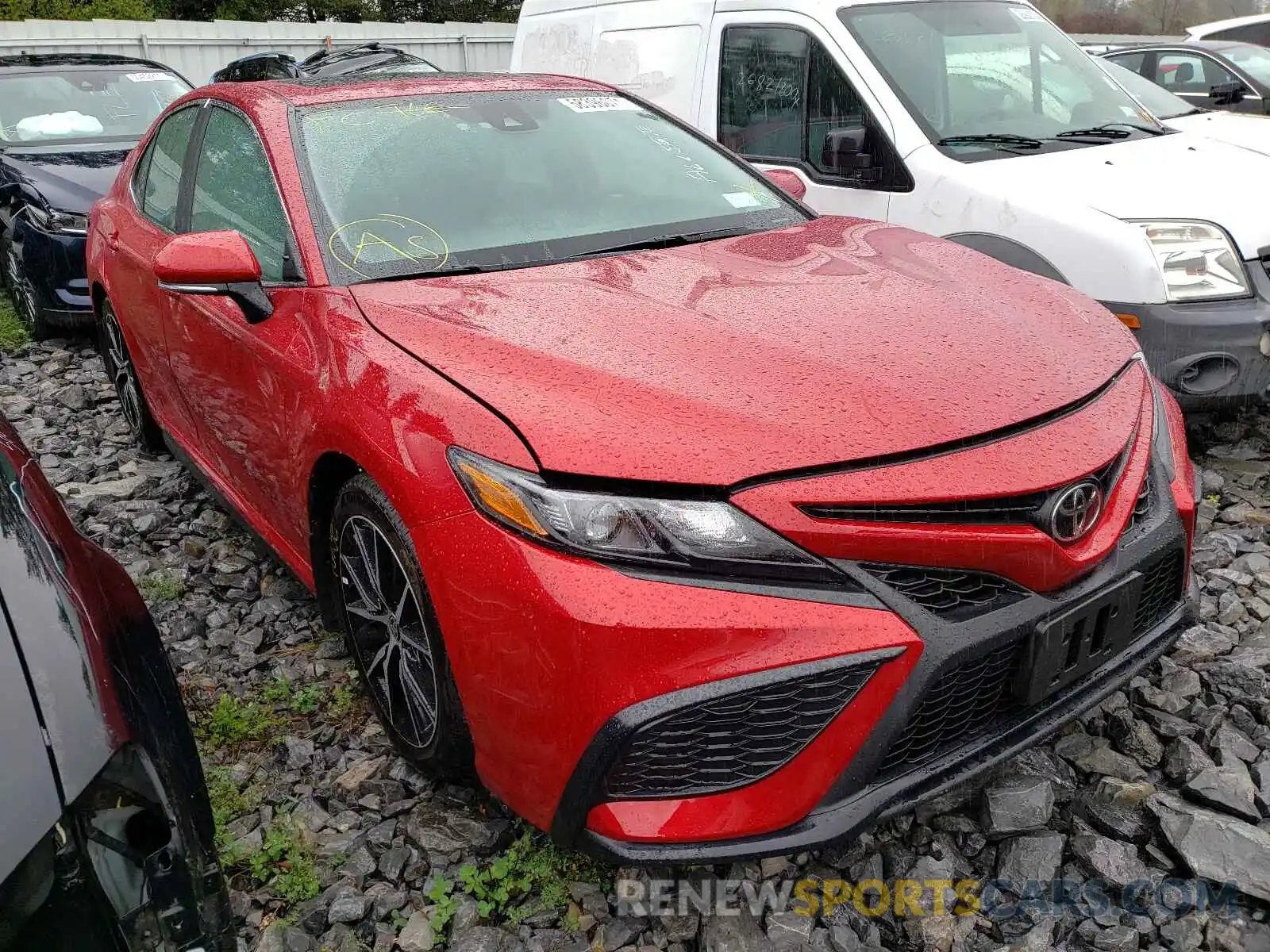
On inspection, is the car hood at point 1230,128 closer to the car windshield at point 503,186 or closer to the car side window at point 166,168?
the car windshield at point 503,186

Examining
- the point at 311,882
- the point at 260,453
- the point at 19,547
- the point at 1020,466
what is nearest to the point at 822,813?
the point at 1020,466

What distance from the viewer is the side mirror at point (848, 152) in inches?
167

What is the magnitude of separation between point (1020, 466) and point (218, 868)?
1.43 m

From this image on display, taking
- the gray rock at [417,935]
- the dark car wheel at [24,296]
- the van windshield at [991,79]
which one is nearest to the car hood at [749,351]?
the gray rock at [417,935]

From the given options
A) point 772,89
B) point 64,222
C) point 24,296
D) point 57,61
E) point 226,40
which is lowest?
point 24,296

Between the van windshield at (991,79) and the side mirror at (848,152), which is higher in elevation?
the van windshield at (991,79)

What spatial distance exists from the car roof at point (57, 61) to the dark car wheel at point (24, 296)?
1622 millimetres

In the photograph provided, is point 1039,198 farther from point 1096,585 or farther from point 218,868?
point 218,868

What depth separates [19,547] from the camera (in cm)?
156

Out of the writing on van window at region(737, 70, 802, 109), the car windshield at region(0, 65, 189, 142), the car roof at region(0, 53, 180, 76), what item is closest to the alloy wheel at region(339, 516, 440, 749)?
the writing on van window at region(737, 70, 802, 109)

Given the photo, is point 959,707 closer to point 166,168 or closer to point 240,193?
point 240,193

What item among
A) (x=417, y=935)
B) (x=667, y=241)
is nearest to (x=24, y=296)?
(x=667, y=241)

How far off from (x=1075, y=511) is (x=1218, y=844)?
0.83 metres

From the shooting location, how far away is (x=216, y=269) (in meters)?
2.44
